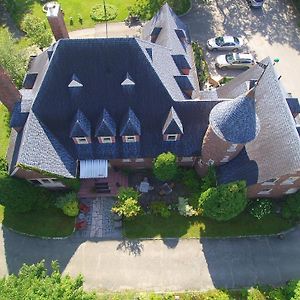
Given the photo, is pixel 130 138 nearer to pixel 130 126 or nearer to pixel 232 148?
pixel 130 126

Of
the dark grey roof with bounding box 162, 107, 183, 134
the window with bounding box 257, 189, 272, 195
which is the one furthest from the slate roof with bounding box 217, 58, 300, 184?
the dark grey roof with bounding box 162, 107, 183, 134

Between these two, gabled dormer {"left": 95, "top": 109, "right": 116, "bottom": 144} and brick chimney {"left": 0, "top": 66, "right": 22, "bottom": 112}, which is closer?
brick chimney {"left": 0, "top": 66, "right": 22, "bottom": 112}

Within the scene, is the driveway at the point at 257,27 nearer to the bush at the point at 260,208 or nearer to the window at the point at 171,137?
the window at the point at 171,137

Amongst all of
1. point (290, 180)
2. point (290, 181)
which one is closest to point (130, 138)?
point (290, 180)

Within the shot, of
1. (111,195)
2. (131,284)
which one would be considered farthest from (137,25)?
(131,284)

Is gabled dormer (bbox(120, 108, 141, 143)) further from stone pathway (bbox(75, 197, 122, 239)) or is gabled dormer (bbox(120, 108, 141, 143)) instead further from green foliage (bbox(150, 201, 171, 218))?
stone pathway (bbox(75, 197, 122, 239))

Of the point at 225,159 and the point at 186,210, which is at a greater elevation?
the point at 225,159
